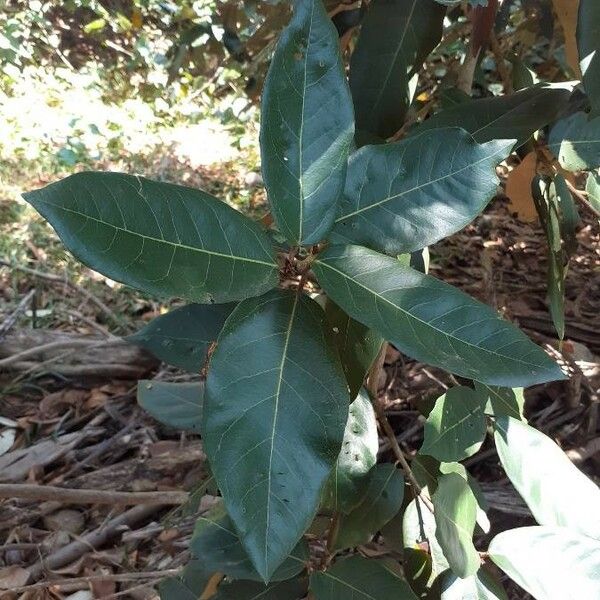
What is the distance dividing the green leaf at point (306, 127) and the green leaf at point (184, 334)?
20cm

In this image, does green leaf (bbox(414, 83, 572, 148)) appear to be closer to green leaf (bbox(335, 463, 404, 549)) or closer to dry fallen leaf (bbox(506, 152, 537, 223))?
dry fallen leaf (bbox(506, 152, 537, 223))

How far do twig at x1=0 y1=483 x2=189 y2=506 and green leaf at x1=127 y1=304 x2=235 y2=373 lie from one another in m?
0.37

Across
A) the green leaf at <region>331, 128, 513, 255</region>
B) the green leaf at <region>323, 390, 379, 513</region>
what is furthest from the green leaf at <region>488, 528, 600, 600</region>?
the green leaf at <region>331, 128, 513, 255</region>

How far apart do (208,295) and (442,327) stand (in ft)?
0.55

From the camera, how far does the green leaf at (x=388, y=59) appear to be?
2.49ft

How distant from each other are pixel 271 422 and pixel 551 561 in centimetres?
28

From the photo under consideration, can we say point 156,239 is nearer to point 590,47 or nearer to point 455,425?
point 455,425

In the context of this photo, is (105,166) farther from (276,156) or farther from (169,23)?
(276,156)

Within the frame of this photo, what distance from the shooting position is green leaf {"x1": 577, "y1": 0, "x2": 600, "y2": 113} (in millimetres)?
690

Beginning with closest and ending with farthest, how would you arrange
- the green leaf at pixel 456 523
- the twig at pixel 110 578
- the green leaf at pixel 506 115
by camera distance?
the green leaf at pixel 456 523 < the green leaf at pixel 506 115 < the twig at pixel 110 578

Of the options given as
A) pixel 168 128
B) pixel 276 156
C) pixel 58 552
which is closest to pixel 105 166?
pixel 168 128

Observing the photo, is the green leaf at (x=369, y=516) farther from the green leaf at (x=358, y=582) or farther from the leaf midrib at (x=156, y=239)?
the leaf midrib at (x=156, y=239)

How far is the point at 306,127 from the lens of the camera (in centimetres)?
55

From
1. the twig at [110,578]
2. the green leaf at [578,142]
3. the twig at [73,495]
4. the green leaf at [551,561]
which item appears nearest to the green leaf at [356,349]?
the green leaf at [551,561]
